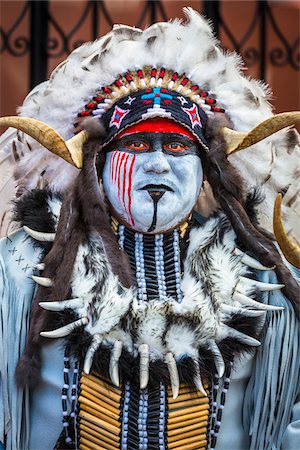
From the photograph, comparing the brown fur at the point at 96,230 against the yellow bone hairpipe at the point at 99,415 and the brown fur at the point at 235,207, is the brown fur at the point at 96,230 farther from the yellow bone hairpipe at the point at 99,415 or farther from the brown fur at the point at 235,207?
the yellow bone hairpipe at the point at 99,415


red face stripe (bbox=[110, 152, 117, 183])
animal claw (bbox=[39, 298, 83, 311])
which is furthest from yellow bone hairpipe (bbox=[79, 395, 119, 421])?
red face stripe (bbox=[110, 152, 117, 183])

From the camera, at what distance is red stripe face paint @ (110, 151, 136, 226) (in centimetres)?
270

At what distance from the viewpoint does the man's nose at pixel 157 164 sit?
267cm

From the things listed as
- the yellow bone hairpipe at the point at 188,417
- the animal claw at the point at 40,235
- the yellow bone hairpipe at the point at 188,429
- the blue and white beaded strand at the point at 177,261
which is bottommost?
the yellow bone hairpipe at the point at 188,429

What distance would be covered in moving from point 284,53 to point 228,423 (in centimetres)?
275

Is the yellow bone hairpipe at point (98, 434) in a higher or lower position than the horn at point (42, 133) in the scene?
lower

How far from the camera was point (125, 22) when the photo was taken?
197 inches

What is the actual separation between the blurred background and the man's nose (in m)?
2.31

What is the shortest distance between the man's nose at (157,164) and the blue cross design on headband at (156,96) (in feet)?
0.43

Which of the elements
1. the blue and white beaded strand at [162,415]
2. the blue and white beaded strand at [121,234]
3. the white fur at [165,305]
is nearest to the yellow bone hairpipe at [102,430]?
the blue and white beaded strand at [162,415]

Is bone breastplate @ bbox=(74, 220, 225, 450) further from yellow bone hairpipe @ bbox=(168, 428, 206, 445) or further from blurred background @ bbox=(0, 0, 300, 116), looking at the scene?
blurred background @ bbox=(0, 0, 300, 116)

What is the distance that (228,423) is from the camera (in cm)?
276

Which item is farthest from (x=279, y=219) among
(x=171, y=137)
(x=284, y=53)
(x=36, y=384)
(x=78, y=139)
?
(x=284, y=53)

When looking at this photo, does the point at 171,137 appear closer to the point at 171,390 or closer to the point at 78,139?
the point at 78,139
